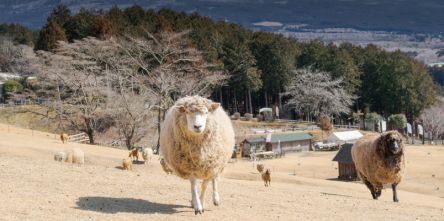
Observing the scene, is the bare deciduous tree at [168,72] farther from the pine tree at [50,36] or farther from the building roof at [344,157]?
the building roof at [344,157]

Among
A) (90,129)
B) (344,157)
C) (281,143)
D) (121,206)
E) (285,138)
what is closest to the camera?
(121,206)

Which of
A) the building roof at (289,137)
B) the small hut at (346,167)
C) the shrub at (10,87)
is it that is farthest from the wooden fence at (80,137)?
the shrub at (10,87)

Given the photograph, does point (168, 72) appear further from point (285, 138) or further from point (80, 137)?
point (285, 138)

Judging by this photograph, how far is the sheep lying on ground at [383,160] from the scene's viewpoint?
20.4 m

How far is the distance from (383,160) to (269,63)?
59.4 metres

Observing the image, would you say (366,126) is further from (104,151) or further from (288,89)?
(104,151)

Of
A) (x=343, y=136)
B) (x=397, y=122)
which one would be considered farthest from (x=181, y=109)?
(x=397, y=122)

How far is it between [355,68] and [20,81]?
132ft

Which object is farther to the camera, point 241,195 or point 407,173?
point 407,173

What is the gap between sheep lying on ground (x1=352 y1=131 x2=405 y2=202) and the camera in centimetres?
2039

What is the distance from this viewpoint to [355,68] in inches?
3209

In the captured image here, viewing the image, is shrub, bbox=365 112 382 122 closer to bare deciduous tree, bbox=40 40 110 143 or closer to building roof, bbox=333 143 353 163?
building roof, bbox=333 143 353 163

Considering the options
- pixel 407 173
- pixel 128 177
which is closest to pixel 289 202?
pixel 128 177

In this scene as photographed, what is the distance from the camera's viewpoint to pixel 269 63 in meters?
79.8
